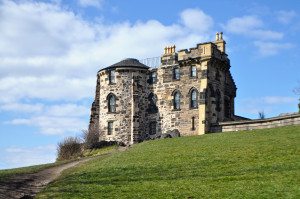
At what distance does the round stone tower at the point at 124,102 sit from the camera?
178ft

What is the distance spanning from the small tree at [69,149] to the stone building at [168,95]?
2994mm

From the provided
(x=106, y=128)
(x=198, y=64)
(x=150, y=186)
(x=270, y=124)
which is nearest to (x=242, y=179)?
(x=150, y=186)

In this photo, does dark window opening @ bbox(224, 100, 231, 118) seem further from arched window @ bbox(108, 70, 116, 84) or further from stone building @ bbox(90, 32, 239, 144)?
arched window @ bbox(108, 70, 116, 84)

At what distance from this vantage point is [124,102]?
181 ft

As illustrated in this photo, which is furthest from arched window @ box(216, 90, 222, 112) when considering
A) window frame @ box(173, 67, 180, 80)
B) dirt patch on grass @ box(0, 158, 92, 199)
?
dirt patch on grass @ box(0, 158, 92, 199)

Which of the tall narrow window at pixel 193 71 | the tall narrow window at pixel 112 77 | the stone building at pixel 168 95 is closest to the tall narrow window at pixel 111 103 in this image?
the stone building at pixel 168 95

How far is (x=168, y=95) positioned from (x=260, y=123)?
1187 centimetres

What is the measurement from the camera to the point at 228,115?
181 ft

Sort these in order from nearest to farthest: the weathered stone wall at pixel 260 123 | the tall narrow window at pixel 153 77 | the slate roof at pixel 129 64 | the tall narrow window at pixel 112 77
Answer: the weathered stone wall at pixel 260 123 < the tall narrow window at pixel 153 77 < the slate roof at pixel 129 64 < the tall narrow window at pixel 112 77

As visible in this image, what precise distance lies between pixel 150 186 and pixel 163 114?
3048 cm

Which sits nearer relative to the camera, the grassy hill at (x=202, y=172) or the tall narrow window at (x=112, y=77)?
the grassy hill at (x=202, y=172)

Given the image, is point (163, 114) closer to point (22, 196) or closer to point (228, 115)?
point (228, 115)

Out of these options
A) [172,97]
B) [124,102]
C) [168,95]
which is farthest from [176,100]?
[124,102]

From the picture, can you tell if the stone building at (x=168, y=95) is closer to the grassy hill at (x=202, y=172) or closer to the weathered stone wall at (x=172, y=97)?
the weathered stone wall at (x=172, y=97)
